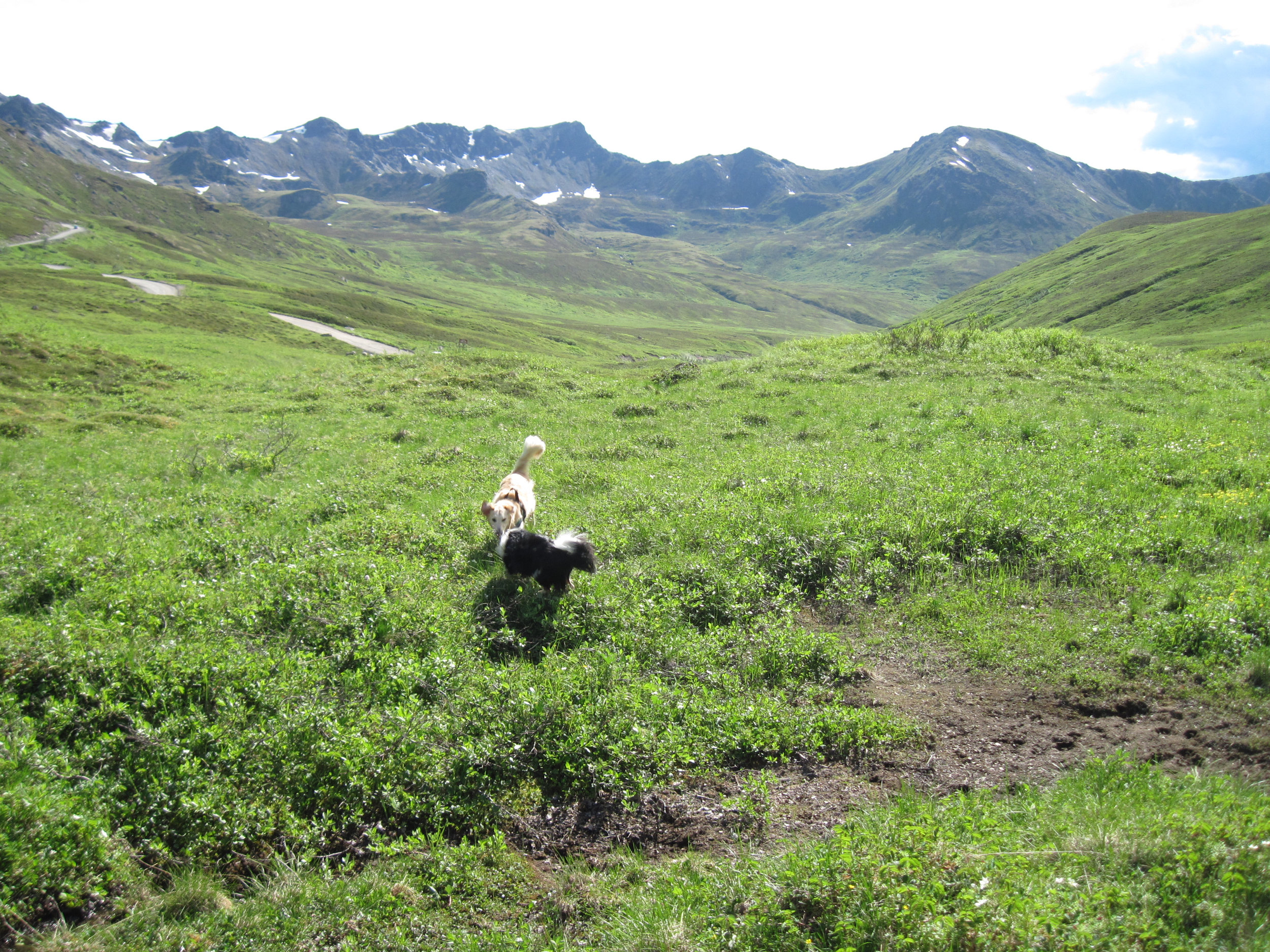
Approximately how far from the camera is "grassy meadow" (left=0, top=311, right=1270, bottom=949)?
445 cm

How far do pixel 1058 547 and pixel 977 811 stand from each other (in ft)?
23.8

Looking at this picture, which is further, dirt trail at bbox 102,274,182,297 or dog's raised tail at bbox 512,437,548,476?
dirt trail at bbox 102,274,182,297

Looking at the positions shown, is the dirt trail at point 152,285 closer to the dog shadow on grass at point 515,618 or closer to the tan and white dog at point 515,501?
the tan and white dog at point 515,501

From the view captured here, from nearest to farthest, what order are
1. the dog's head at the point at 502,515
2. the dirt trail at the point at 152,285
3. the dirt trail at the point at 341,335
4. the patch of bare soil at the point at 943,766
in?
1. the patch of bare soil at the point at 943,766
2. the dog's head at the point at 502,515
3. the dirt trail at the point at 341,335
4. the dirt trail at the point at 152,285

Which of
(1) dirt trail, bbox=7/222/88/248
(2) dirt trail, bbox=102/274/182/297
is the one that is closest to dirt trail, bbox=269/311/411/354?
(2) dirt trail, bbox=102/274/182/297

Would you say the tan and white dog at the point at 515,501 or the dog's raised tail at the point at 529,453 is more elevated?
the dog's raised tail at the point at 529,453

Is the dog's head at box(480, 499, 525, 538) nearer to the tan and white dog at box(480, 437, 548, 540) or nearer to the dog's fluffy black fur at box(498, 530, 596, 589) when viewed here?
the tan and white dog at box(480, 437, 548, 540)

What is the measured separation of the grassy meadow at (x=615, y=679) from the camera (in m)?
4.45

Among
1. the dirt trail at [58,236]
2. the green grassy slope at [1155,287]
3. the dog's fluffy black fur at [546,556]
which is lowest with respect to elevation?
the dog's fluffy black fur at [546,556]

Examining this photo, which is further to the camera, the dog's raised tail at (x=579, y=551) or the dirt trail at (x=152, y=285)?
the dirt trail at (x=152, y=285)

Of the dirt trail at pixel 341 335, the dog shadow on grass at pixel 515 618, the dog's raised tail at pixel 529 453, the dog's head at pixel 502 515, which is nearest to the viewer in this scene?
the dog shadow on grass at pixel 515 618

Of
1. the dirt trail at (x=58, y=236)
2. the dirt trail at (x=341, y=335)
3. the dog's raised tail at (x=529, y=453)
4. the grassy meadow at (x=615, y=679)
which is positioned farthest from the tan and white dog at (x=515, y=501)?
the dirt trail at (x=58, y=236)

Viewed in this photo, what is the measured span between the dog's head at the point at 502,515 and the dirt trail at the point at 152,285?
347 ft

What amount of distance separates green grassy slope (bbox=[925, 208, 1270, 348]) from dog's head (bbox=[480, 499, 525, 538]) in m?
60.9
